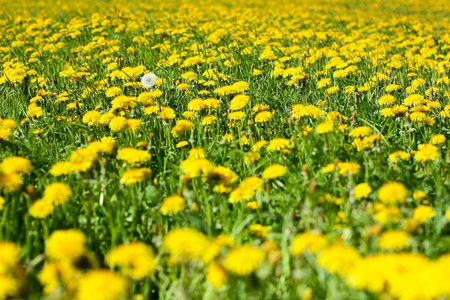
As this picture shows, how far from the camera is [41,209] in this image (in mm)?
1594

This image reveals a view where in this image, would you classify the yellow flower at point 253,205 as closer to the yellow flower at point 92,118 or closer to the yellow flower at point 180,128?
the yellow flower at point 180,128

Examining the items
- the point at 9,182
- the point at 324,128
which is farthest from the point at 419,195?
the point at 9,182

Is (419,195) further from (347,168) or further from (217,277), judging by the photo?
(217,277)

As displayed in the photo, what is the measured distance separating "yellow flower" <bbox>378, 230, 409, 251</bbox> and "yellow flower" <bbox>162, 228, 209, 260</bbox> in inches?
19.9

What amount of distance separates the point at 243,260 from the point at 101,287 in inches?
14.5

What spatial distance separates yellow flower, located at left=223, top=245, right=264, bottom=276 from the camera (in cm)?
119

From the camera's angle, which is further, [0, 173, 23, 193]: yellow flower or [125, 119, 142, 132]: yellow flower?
[125, 119, 142, 132]: yellow flower

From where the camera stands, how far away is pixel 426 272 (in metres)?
1.03

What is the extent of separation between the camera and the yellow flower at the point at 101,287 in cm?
109

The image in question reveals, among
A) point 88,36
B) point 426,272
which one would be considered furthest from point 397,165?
point 88,36

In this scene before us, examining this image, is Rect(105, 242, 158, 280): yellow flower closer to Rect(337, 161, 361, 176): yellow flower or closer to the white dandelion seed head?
Rect(337, 161, 361, 176): yellow flower

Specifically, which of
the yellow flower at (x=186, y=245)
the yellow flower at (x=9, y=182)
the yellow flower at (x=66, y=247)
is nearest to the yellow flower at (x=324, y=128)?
the yellow flower at (x=186, y=245)

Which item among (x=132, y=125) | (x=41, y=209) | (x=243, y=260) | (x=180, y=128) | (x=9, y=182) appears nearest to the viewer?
(x=243, y=260)

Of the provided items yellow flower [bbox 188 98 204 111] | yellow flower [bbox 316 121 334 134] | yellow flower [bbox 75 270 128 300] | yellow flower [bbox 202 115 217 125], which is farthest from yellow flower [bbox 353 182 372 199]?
yellow flower [bbox 188 98 204 111]
